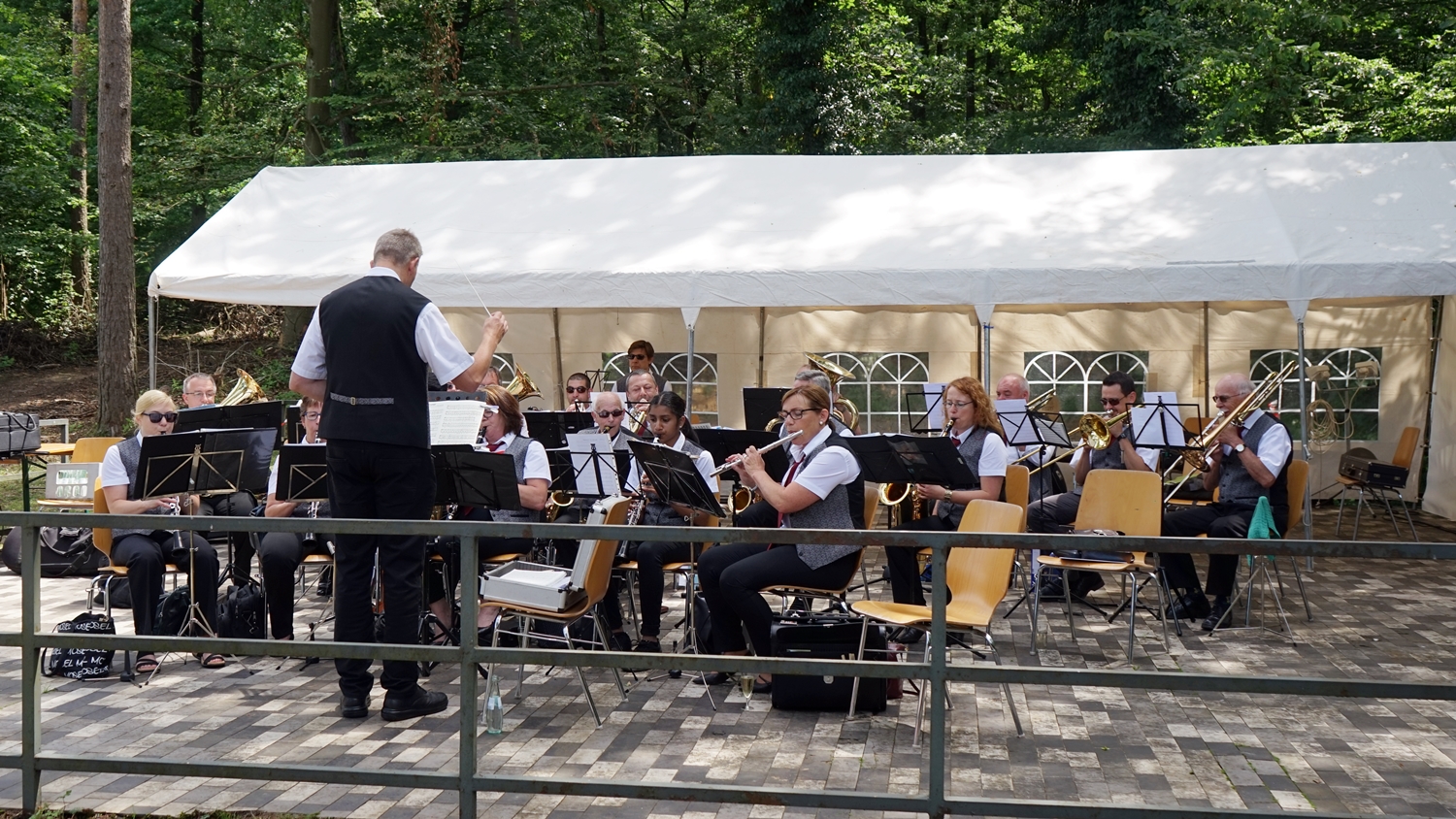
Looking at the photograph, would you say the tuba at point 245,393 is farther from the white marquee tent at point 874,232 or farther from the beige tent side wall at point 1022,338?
the beige tent side wall at point 1022,338

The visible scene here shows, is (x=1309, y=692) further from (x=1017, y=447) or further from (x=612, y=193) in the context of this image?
(x=612, y=193)

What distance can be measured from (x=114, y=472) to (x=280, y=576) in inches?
39.8

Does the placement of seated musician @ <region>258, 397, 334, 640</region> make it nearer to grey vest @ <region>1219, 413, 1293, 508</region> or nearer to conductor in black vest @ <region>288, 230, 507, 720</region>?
conductor in black vest @ <region>288, 230, 507, 720</region>

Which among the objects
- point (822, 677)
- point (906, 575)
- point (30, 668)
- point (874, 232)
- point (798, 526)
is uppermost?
point (874, 232)

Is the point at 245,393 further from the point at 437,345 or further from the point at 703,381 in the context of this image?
the point at 437,345

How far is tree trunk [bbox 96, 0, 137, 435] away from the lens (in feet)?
48.0

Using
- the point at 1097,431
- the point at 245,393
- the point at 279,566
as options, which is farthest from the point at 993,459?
the point at 245,393

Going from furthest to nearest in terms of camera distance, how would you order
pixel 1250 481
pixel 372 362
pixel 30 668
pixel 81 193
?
pixel 81 193
pixel 1250 481
pixel 372 362
pixel 30 668

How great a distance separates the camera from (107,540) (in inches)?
262

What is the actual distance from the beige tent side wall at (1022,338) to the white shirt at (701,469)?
5080mm

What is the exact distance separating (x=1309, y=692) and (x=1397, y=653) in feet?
13.4

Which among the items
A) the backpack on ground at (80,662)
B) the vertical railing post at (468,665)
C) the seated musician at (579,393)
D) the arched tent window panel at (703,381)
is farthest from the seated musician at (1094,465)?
the backpack on ground at (80,662)

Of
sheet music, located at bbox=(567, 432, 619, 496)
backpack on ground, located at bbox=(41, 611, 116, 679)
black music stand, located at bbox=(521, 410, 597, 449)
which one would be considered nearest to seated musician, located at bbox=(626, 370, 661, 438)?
black music stand, located at bbox=(521, 410, 597, 449)

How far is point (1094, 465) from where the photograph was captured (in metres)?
8.53
